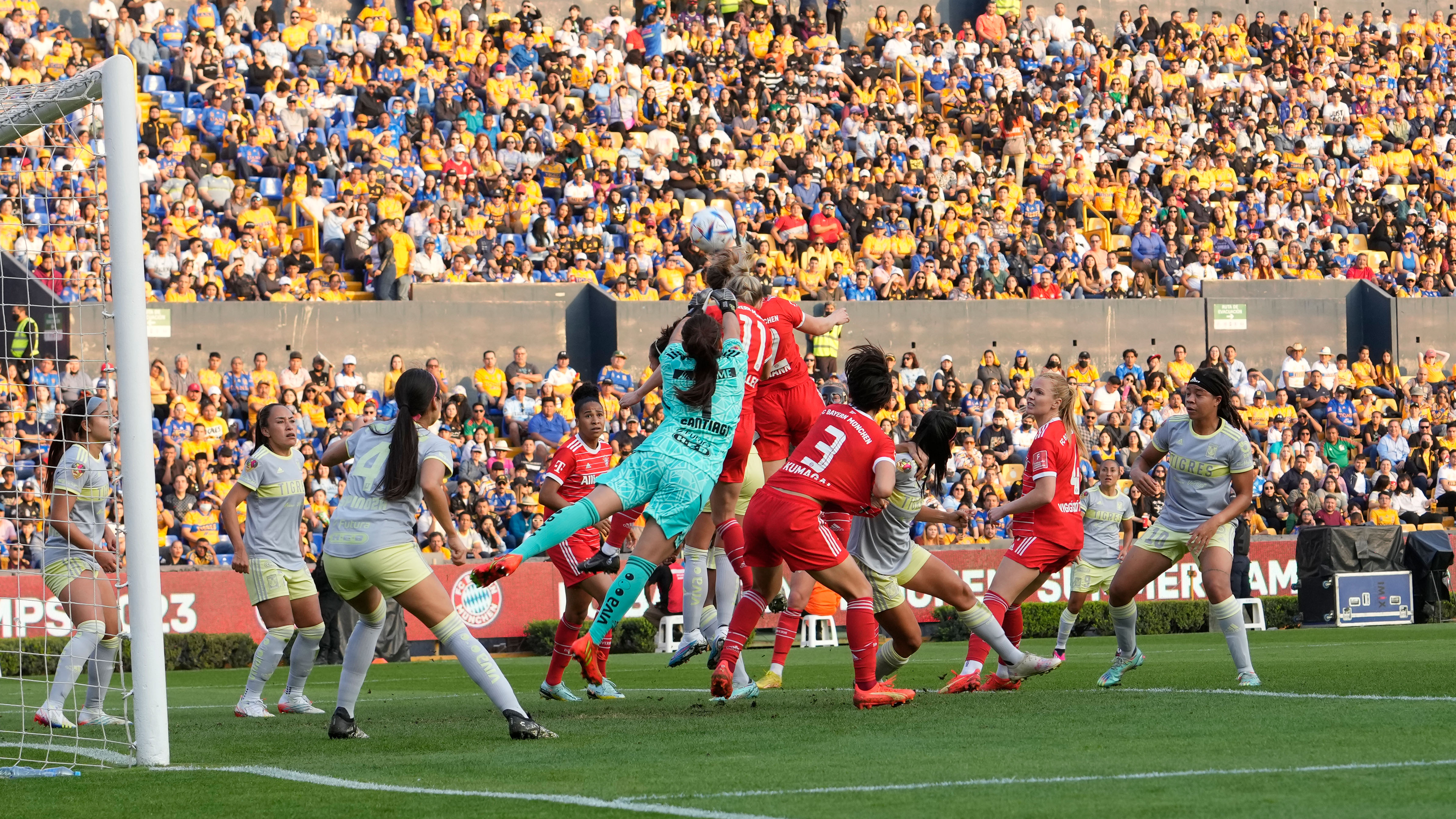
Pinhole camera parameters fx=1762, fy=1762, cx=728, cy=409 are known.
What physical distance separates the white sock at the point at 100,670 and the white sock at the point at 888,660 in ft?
15.4

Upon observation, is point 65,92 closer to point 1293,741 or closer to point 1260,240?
point 1293,741

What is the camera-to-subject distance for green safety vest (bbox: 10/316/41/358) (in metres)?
12.5

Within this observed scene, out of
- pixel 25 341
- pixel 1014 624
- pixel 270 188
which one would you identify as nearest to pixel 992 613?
pixel 1014 624

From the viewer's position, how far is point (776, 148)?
30844 mm

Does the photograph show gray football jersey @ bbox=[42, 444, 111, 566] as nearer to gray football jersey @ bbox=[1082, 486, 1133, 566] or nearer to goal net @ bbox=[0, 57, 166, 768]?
goal net @ bbox=[0, 57, 166, 768]

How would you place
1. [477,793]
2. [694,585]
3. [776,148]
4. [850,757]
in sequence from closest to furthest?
1. [477,793]
2. [850,757]
3. [694,585]
4. [776,148]

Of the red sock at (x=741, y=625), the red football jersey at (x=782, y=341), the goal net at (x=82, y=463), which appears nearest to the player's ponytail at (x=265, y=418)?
the goal net at (x=82, y=463)

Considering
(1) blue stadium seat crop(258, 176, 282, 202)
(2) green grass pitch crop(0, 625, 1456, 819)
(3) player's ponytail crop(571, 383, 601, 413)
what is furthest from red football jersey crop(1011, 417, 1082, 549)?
(1) blue stadium seat crop(258, 176, 282, 202)

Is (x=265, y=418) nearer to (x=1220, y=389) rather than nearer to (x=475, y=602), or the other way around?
(x=1220, y=389)

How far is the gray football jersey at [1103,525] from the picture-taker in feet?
55.7

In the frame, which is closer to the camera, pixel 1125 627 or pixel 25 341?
pixel 1125 627

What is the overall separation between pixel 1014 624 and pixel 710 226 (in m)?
15.9

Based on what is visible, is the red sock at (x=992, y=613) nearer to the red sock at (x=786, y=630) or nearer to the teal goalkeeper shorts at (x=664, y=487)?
the red sock at (x=786, y=630)

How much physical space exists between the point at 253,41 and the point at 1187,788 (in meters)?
24.8
